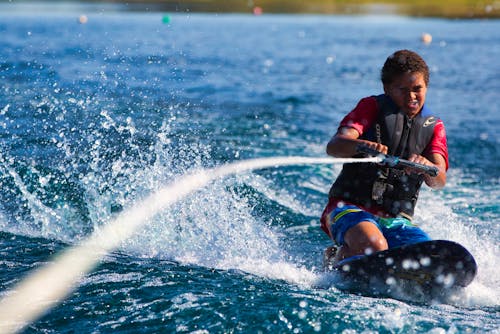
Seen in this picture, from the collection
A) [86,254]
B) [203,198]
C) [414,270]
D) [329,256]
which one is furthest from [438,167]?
[86,254]

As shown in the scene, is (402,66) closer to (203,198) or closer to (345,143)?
(345,143)

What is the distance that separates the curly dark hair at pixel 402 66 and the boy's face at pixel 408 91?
0.03m

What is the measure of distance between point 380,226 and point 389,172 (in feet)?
1.26

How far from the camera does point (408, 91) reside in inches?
198

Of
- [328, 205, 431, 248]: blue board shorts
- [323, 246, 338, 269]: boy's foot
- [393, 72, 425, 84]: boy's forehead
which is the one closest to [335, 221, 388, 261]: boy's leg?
[328, 205, 431, 248]: blue board shorts

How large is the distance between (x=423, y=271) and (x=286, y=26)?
1263 inches

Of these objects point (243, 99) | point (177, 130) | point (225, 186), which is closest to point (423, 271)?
point (225, 186)

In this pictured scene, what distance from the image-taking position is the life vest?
198 inches

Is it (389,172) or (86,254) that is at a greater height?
(389,172)

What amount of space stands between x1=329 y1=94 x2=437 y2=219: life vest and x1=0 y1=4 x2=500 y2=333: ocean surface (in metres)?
0.67

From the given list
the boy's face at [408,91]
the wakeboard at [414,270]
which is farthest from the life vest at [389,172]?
the wakeboard at [414,270]

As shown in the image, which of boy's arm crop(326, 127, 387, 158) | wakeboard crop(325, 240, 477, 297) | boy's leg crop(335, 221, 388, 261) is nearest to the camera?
wakeboard crop(325, 240, 477, 297)

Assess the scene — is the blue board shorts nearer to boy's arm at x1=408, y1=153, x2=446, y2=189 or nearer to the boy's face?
boy's arm at x1=408, y1=153, x2=446, y2=189

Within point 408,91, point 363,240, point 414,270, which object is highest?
point 408,91
